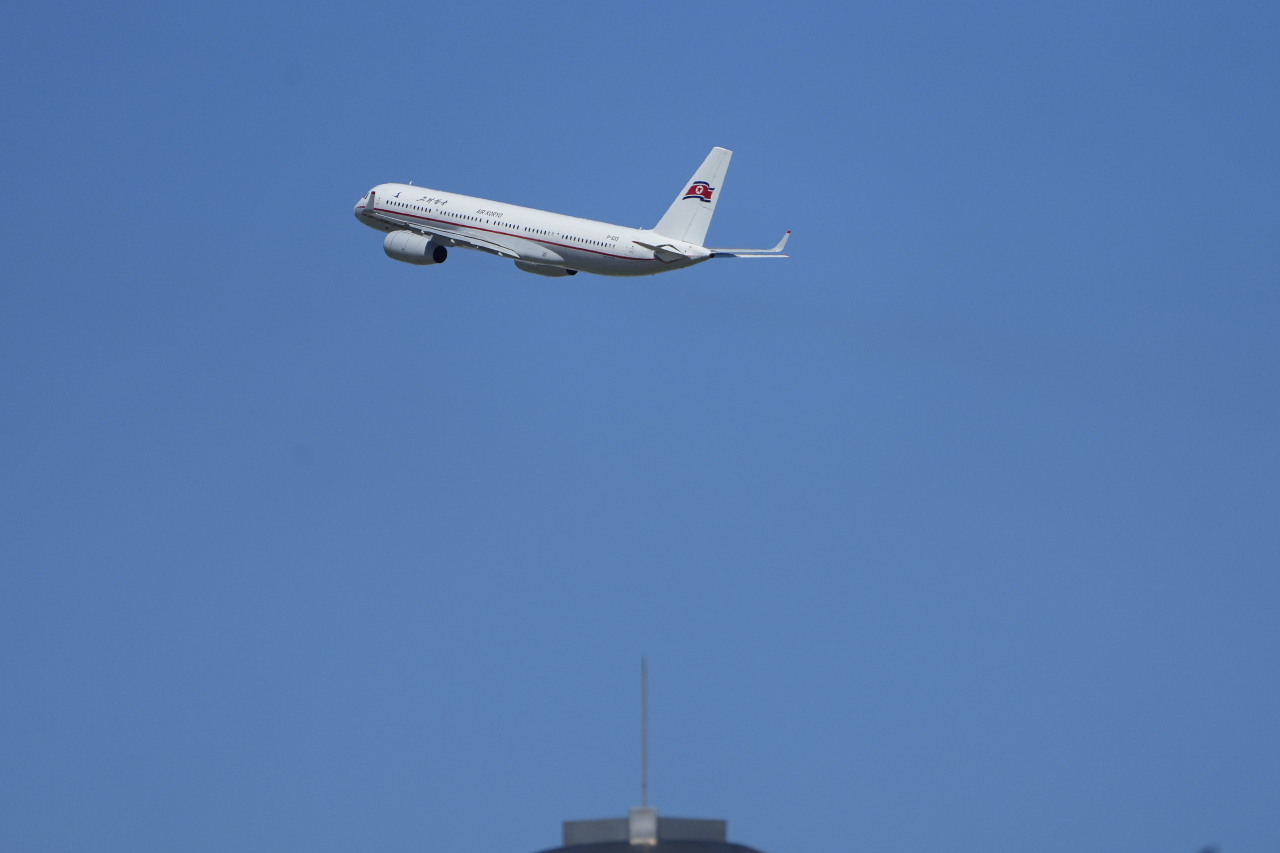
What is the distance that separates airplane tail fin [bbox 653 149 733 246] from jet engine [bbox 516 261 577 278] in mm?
8323

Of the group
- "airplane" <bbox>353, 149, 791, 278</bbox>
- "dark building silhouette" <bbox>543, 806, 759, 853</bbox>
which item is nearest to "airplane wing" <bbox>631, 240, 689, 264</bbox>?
"airplane" <bbox>353, 149, 791, 278</bbox>

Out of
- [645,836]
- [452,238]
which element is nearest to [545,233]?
[452,238]

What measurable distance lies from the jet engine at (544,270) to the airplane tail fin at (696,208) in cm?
832

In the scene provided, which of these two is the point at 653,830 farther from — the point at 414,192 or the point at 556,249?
the point at 414,192

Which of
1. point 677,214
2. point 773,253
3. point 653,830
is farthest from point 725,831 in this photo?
point 677,214

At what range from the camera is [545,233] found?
16250cm

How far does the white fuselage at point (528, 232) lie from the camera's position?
157750mm

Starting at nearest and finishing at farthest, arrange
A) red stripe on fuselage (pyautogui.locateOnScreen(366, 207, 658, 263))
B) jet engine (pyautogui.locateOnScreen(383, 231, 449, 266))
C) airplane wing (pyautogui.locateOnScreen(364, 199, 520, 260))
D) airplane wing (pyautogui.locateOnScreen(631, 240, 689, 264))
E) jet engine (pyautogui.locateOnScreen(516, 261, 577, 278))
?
airplane wing (pyautogui.locateOnScreen(631, 240, 689, 264)), red stripe on fuselage (pyautogui.locateOnScreen(366, 207, 658, 263)), jet engine (pyautogui.locateOnScreen(516, 261, 577, 278)), airplane wing (pyautogui.locateOnScreen(364, 199, 520, 260)), jet engine (pyautogui.locateOnScreen(383, 231, 449, 266))

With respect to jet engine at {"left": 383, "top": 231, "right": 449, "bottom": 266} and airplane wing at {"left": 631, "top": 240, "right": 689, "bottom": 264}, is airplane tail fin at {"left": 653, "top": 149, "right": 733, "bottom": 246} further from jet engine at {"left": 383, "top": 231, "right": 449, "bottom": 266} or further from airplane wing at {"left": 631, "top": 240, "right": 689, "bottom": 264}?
jet engine at {"left": 383, "top": 231, "right": 449, "bottom": 266}

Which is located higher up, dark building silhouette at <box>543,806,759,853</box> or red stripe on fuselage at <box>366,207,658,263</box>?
red stripe on fuselage at <box>366,207,658,263</box>

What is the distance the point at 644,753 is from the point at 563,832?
11.9 meters

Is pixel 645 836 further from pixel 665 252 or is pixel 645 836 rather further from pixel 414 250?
pixel 414 250

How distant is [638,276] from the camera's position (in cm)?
15925

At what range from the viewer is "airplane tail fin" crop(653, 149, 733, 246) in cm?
16475
